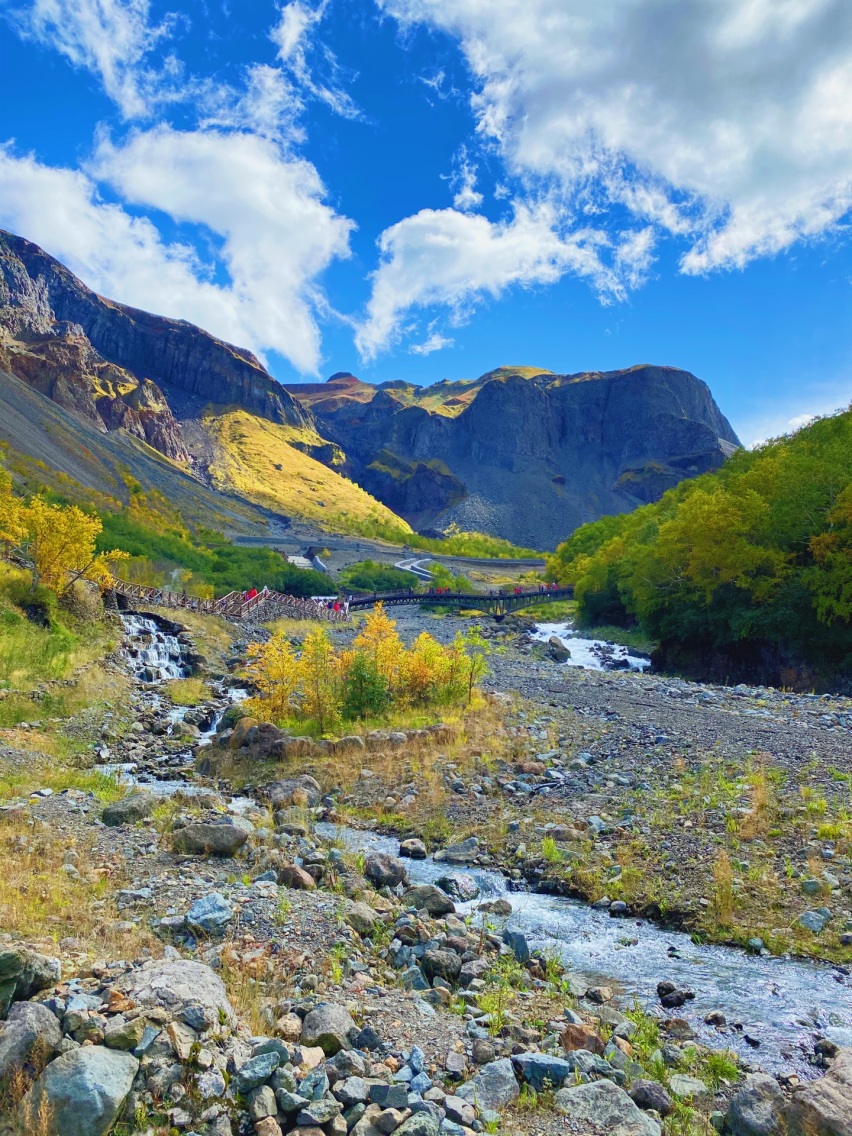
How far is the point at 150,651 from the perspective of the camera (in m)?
31.2

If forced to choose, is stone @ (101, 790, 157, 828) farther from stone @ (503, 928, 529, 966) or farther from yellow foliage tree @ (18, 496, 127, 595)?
yellow foliage tree @ (18, 496, 127, 595)

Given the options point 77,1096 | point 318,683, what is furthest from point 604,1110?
point 318,683

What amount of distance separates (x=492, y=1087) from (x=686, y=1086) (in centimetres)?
171

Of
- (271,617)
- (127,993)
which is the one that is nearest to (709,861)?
(127,993)

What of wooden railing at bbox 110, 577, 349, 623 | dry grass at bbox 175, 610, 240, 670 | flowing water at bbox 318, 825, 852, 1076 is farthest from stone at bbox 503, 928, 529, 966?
wooden railing at bbox 110, 577, 349, 623

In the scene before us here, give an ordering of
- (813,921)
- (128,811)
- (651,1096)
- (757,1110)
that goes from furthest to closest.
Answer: (128,811) → (813,921) → (651,1096) → (757,1110)

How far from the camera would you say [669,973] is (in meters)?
7.46

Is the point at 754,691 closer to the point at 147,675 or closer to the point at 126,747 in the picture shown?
the point at 126,747

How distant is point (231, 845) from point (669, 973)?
6.33 m

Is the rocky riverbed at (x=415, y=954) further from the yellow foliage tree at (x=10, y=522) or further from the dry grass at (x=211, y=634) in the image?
the dry grass at (x=211, y=634)

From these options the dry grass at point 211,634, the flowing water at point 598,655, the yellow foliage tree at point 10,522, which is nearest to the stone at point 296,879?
the yellow foliage tree at point 10,522

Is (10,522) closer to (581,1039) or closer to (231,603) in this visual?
(231,603)

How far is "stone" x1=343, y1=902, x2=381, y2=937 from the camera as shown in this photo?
25.3 feet

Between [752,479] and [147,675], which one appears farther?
[752,479]
